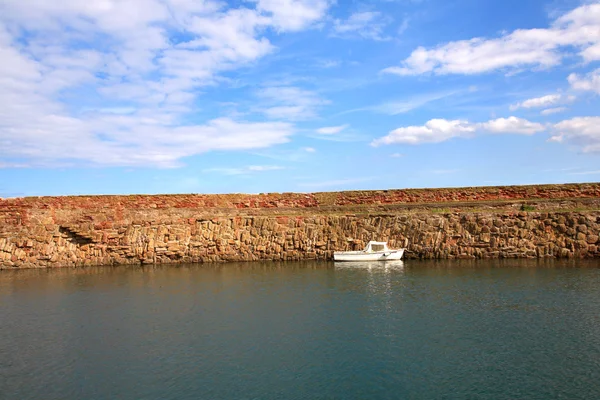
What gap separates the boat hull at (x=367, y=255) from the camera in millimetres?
25859

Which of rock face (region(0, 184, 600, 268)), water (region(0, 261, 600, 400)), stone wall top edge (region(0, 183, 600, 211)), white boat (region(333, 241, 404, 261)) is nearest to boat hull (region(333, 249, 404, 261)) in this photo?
white boat (region(333, 241, 404, 261))

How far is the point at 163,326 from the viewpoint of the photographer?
48.2 feet

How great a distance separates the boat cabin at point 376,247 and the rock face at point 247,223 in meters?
0.75

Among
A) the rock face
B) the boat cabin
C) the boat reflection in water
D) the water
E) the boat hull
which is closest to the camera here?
the water

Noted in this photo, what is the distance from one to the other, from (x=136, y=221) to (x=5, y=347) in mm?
15888

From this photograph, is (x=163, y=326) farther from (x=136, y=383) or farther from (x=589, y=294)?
(x=589, y=294)

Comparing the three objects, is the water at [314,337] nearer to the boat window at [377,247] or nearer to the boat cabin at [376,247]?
the boat cabin at [376,247]

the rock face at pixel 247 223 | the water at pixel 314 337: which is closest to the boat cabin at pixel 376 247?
the rock face at pixel 247 223

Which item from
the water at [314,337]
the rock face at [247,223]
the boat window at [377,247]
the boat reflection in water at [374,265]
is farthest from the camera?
the rock face at [247,223]

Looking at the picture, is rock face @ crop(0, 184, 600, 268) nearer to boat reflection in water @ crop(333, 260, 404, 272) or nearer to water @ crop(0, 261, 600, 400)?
boat reflection in water @ crop(333, 260, 404, 272)

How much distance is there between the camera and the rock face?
2667cm

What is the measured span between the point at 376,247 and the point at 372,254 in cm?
64

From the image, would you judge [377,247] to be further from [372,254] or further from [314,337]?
[314,337]

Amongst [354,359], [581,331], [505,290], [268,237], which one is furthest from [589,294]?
[268,237]
